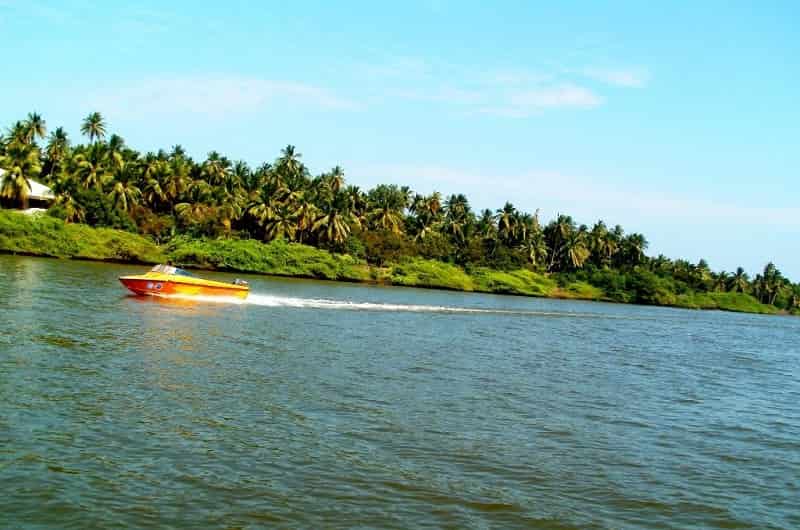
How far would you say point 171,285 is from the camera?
133 ft

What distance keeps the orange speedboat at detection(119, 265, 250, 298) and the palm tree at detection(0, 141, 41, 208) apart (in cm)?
4540

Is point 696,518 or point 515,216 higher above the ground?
point 515,216

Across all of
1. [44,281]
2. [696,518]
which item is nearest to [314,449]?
[696,518]

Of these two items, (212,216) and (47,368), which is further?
(212,216)

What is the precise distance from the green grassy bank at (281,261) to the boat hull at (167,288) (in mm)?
21658

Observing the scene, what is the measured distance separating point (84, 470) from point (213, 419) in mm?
3886

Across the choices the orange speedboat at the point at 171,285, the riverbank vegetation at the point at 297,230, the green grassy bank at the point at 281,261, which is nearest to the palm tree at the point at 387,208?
the riverbank vegetation at the point at 297,230

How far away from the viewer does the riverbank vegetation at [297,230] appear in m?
82.5

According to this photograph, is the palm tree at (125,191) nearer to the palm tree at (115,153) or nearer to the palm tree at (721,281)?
the palm tree at (115,153)

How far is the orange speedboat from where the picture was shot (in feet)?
131

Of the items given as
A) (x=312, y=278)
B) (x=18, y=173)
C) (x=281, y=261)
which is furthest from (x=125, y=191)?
(x=312, y=278)

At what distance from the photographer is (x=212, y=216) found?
9431cm

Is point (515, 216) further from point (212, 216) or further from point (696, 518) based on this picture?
point (696, 518)

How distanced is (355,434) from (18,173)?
75.2 m
